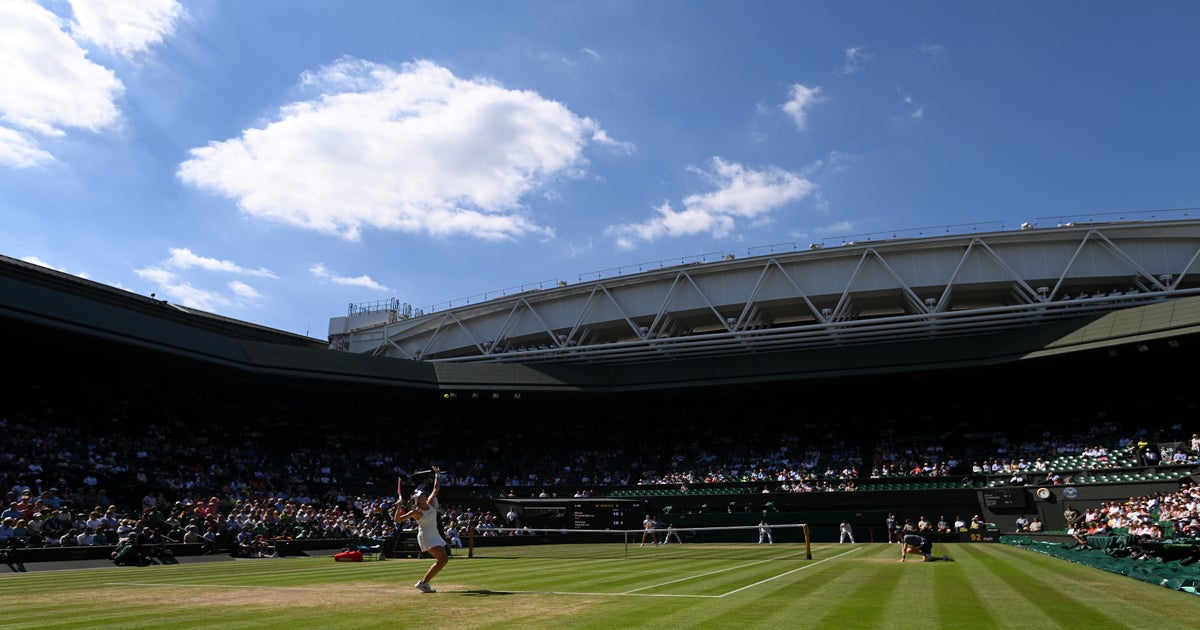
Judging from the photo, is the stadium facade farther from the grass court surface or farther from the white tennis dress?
the white tennis dress

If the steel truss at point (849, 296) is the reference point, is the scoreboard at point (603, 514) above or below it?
below

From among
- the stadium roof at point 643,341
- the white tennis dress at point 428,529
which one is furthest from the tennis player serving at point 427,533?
the stadium roof at point 643,341

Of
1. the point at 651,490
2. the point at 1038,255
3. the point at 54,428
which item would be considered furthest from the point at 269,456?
the point at 1038,255

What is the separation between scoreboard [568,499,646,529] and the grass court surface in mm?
22939

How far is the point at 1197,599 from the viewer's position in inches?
480

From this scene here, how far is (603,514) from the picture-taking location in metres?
42.8

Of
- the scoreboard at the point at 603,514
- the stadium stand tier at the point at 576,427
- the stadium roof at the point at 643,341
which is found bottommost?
the scoreboard at the point at 603,514

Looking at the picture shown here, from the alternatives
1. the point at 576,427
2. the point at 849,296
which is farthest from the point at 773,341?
the point at 576,427

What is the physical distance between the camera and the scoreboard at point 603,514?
42150 millimetres

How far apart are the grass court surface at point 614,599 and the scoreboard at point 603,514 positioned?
22.9 metres

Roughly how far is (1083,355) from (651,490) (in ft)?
85.6

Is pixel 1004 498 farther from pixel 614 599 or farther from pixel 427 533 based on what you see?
pixel 427 533

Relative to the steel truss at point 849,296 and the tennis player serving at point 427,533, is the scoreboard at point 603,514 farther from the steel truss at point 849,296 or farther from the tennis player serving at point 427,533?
the tennis player serving at point 427,533

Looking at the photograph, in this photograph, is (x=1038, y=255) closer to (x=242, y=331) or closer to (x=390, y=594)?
(x=390, y=594)
